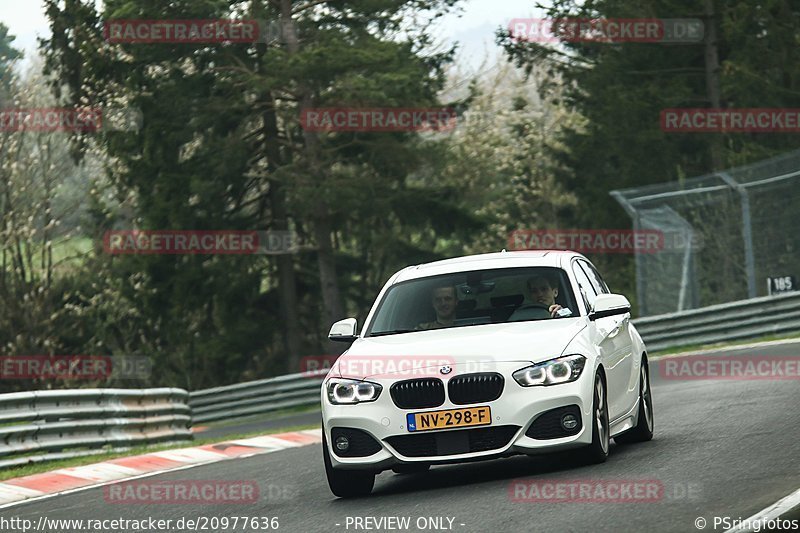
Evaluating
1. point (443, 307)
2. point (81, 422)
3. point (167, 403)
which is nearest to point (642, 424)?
point (443, 307)

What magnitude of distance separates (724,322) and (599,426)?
51.6 feet

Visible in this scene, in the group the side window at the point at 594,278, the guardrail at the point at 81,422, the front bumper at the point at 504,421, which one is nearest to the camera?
the front bumper at the point at 504,421

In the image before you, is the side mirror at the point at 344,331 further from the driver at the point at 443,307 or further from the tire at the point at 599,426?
the tire at the point at 599,426

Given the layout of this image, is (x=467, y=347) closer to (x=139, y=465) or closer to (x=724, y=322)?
(x=139, y=465)

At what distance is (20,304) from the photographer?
1503 inches

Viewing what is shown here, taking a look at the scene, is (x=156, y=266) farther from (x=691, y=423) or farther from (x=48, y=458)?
(x=691, y=423)

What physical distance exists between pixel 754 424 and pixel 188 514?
15.5 ft

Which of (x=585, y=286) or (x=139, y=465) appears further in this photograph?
(x=139, y=465)

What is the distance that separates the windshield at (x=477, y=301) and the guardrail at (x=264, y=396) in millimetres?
16372

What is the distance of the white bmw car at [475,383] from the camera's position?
372 inches

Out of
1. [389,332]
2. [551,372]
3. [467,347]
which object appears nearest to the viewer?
[551,372]

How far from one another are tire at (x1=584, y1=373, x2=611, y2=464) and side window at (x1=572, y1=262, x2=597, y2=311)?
919 millimetres

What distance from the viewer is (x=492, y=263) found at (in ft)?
36.3

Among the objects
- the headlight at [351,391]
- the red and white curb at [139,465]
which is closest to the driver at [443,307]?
the headlight at [351,391]
